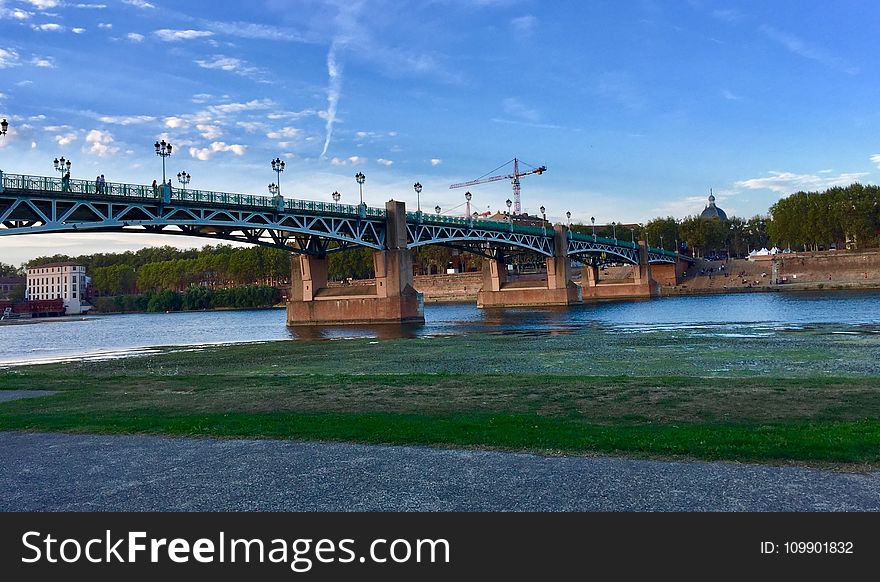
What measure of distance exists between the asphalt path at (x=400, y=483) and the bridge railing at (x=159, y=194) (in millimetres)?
49539

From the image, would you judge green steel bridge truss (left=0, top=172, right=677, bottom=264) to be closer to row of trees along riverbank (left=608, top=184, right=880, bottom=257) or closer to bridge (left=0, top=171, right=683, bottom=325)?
bridge (left=0, top=171, right=683, bottom=325)

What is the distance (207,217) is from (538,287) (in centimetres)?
8189

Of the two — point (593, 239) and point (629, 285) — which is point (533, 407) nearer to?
point (593, 239)

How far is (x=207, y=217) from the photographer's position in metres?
71.2

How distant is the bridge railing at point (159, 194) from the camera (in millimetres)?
55188

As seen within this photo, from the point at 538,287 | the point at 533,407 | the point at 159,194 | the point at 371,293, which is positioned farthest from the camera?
the point at 538,287

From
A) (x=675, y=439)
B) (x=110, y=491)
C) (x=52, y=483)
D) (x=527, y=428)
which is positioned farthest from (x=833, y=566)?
(x=52, y=483)

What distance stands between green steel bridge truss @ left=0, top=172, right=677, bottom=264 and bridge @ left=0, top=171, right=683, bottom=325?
0.10 meters

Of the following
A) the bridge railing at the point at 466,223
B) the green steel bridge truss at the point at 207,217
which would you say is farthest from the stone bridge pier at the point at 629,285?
the green steel bridge truss at the point at 207,217

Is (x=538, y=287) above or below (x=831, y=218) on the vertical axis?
below

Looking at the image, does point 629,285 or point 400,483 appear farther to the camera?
point 629,285

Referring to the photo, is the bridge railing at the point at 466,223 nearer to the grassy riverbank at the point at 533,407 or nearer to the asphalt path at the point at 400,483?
the grassy riverbank at the point at 533,407

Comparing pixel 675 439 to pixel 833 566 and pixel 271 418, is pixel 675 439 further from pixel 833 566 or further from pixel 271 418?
pixel 271 418

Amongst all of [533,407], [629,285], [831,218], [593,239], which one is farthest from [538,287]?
[533,407]
